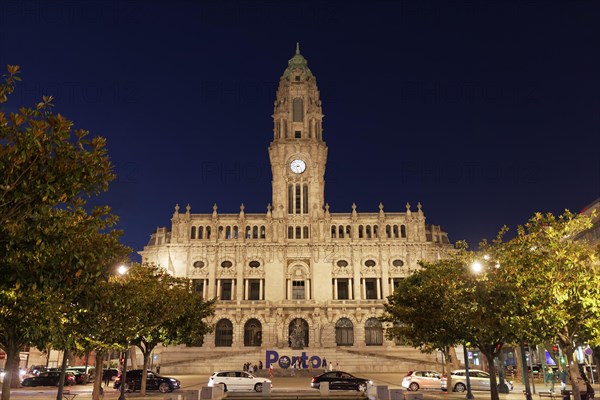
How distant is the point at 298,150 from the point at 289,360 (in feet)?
114

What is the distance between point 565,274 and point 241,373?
83.5ft

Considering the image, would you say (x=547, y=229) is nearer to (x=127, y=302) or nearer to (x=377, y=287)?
(x=127, y=302)

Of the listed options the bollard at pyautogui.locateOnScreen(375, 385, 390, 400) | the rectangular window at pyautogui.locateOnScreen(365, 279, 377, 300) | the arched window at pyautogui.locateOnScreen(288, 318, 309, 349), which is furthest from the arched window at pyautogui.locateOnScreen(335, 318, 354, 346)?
the bollard at pyautogui.locateOnScreen(375, 385, 390, 400)

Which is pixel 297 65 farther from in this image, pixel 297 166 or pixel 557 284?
pixel 557 284

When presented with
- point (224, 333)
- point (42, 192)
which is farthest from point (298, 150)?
point (42, 192)

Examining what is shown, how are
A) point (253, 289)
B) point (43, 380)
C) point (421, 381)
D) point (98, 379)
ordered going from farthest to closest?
1. point (253, 289)
2. point (43, 380)
3. point (421, 381)
4. point (98, 379)

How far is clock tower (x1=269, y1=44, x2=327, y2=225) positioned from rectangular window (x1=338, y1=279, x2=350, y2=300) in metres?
10.6

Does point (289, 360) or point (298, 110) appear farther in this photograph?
point (298, 110)

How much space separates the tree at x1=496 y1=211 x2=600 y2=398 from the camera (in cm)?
2122

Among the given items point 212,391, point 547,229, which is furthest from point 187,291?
point 547,229

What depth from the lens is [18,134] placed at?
36.2 feet

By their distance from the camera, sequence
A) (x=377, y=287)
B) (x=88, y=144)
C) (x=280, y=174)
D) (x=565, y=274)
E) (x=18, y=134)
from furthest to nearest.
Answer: (x=280, y=174)
(x=377, y=287)
(x=565, y=274)
(x=88, y=144)
(x=18, y=134)

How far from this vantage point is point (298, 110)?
89.8 meters

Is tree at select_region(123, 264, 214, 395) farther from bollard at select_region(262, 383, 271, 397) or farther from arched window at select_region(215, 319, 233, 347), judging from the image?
arched window at select_region(215, 319, 233, 347)
